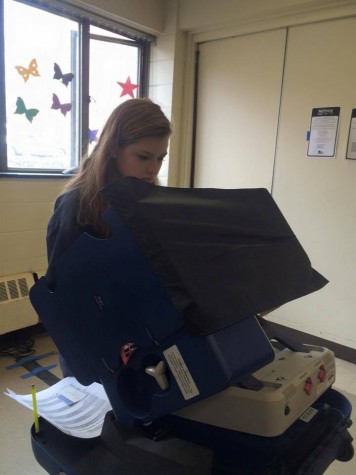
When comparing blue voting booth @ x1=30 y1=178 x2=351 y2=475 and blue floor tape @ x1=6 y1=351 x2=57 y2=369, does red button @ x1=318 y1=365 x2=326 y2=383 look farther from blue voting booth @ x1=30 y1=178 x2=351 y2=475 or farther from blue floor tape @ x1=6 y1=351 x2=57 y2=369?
blue floor tape @ x1=6 y1=351 x2=57 y2=369

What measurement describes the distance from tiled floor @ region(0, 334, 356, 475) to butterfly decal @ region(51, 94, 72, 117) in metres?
1.64

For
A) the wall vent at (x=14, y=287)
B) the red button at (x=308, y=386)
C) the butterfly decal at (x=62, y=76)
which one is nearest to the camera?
the red button at (x=308, y=386)

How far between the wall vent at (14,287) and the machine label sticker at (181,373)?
2123 mm

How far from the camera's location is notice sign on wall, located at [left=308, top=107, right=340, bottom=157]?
261cm

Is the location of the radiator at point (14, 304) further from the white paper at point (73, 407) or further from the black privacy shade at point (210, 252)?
the black privacy shade at point (210, 252)

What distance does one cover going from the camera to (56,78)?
2768 mm

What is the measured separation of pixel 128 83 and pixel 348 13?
1683 mm

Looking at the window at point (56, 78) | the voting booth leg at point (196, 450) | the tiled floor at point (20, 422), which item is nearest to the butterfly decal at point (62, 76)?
the window at point (56, 78)

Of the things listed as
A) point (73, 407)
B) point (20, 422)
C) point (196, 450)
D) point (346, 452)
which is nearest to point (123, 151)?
point (73, 407)

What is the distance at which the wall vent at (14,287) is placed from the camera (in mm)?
2484

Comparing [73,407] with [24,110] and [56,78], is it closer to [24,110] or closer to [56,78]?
[24,110]

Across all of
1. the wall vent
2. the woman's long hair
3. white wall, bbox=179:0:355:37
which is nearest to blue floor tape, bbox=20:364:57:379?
the wall vent

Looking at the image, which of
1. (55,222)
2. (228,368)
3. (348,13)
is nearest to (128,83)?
(348,13)

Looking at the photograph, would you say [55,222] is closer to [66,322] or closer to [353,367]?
[66,322]
